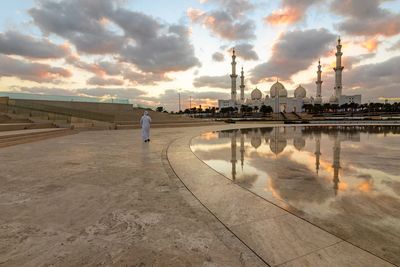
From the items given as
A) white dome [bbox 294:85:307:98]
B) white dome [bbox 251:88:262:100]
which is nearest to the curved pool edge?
white dome [bbox 294:85:307:98]

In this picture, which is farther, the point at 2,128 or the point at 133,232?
the point at 2,128

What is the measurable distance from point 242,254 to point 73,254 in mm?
1771

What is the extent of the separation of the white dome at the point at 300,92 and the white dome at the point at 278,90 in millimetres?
6118

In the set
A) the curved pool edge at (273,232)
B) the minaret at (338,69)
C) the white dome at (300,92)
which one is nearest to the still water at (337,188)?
the curved pool edge at (273,232)

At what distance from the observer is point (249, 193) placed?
4.30 meters

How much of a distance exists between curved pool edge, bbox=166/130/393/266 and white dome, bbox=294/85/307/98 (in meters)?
90.7

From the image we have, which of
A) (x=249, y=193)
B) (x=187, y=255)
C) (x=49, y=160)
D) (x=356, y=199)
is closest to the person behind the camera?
(x=187, y=255)

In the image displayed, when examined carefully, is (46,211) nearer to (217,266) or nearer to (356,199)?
(217,266)

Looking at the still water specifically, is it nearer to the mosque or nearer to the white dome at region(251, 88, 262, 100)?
the mosque

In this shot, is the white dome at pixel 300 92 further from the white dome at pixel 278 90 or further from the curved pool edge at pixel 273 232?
the curved pool edge at pixel 273 232

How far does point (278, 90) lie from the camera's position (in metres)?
83.8

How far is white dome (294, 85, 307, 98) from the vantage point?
86750 millimetres

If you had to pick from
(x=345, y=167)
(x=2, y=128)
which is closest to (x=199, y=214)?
(x=345, y=167)

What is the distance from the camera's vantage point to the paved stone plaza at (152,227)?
2410mm
